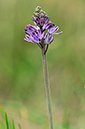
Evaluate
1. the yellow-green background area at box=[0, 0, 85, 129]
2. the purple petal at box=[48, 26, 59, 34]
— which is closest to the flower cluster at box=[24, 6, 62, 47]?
the purple petal at box=[48, 26, 59, 34]

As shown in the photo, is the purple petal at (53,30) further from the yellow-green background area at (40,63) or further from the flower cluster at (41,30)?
the yellow-green background area at (40,63)

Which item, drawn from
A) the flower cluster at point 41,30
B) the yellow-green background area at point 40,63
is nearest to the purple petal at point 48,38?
the flower cluster at point 41,30

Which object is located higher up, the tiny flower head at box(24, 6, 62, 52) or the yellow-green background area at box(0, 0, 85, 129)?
the tiny flower head at box(24, 6, 62, 52)

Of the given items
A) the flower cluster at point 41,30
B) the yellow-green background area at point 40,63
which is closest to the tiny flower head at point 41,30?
the flower cluster at point 41,30

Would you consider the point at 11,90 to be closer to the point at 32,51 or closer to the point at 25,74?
the point at 25,74

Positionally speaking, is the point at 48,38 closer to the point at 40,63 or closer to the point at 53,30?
the point at 53,30

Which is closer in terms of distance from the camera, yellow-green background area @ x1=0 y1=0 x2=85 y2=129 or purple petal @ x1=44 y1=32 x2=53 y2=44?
purple petal @ x1=44 y1=32 x2=53 y2=44

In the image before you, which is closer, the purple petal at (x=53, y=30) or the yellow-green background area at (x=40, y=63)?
the purple petal at (x=53, y=30)

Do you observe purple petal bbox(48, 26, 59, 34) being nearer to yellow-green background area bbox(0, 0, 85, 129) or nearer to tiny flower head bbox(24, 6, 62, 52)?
tiny flower head bbox(24, 6, 62, 52)

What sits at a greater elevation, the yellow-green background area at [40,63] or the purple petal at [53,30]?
the purple petal at [53,30]
